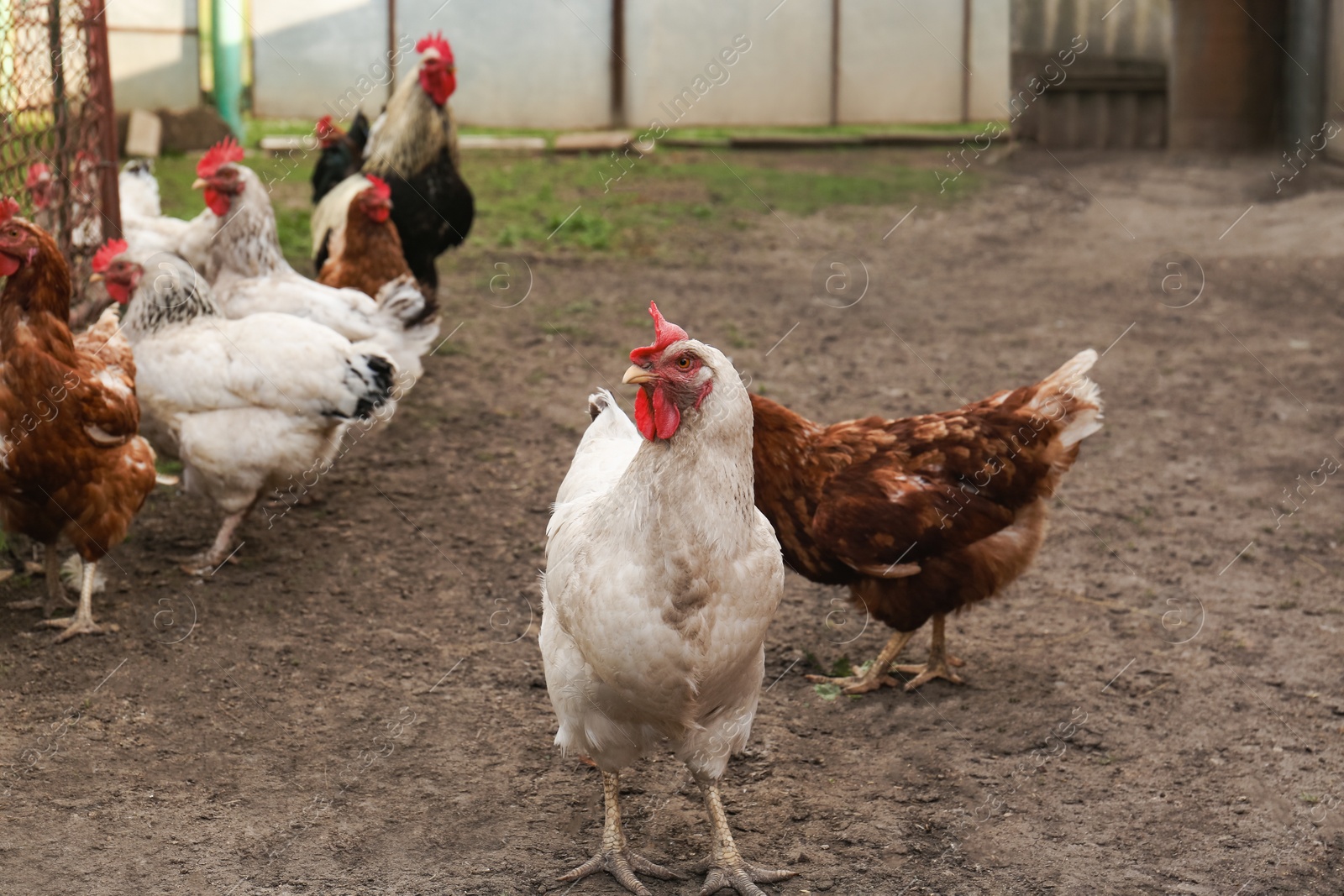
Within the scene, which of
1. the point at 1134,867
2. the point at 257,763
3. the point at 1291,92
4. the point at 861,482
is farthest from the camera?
the point at 1291,92

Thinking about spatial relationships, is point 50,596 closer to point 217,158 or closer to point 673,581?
point 217,158

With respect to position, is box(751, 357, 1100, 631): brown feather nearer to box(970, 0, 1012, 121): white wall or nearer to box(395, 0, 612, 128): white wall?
box(395, 0, 612, 128): white wall

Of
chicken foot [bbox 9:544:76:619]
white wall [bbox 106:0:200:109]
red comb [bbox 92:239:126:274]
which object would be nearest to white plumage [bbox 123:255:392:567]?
red comb [bbox 92:239:126:274]

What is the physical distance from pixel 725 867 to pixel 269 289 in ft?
12.0

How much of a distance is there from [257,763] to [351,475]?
2374 mm

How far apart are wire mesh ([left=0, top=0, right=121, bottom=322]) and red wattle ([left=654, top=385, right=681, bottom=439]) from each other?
185 inches

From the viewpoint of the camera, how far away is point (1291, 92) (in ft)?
40.0

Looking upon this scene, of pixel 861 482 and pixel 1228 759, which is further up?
pixel 861 482

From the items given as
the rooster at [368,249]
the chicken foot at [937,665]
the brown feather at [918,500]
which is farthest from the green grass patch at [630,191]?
the chicken foot at [937,665]

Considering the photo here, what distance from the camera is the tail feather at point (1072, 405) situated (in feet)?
12.9

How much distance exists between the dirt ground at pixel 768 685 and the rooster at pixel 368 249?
2.56 ft

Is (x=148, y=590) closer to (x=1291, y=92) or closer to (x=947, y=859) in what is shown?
(x=947, y=859)

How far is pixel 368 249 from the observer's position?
6168 mm

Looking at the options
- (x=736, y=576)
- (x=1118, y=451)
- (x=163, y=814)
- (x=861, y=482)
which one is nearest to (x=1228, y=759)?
(x=861, y=482)
